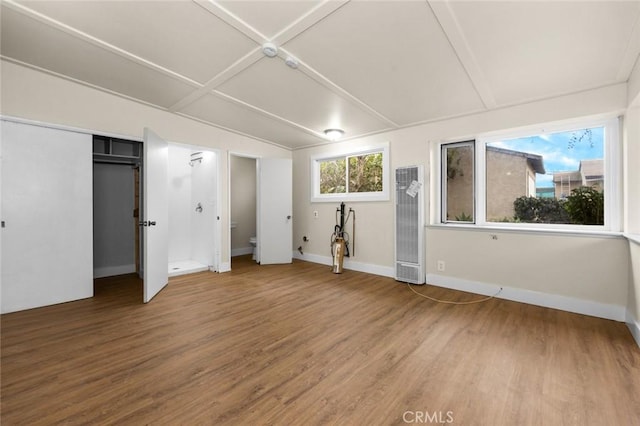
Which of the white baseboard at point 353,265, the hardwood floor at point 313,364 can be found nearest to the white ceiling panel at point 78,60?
the hardwood floor at point 313,364

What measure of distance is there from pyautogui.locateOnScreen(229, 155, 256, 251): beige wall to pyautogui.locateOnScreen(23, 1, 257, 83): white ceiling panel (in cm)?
382

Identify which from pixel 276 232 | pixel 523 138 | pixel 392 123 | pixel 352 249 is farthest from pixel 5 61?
pixel 523 138

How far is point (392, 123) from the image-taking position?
4.10m

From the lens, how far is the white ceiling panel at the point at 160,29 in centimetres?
197

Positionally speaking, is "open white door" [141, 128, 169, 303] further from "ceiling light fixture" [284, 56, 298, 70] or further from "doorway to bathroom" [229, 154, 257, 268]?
"doorway to bathroom" [229, 154, 257, 268]

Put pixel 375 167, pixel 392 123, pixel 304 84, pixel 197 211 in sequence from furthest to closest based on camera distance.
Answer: pixel 197 211
pixel 375 167
pixel 392 123
pixel 304 84

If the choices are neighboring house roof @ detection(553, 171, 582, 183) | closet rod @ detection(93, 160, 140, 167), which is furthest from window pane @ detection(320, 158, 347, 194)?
closet rod @ detection(93, 160, 140, 167)

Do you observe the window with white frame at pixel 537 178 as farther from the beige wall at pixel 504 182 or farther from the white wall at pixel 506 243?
the white wall at pixel 506 243

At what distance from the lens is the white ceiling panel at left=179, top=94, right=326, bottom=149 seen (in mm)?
3701

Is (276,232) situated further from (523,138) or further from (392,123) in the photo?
(523,138)

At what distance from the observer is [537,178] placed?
3.34 m

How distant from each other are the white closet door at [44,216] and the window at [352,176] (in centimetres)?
380

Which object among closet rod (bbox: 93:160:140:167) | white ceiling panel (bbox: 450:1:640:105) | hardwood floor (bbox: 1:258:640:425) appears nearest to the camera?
hardwood floor (bbox: 1:258:640:425)

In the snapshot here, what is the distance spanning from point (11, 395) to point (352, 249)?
13.8ft
